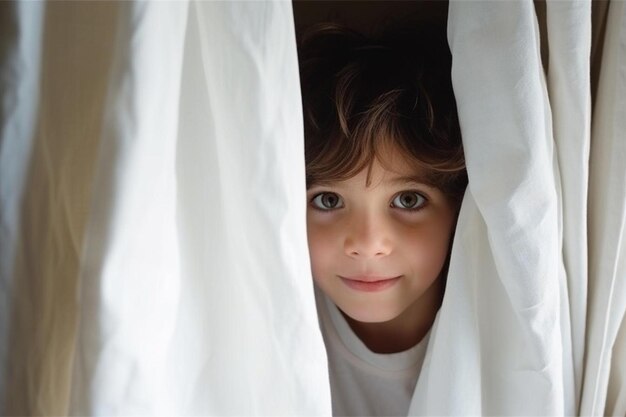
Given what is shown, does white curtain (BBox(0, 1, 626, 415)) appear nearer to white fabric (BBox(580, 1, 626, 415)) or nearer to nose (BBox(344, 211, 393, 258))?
white fabric (BBox(580, 1, 626, 415))

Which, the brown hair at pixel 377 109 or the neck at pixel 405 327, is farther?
the neck at pixel 405 327

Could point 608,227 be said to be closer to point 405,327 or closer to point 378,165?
point 378,165

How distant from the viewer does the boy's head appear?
569mm

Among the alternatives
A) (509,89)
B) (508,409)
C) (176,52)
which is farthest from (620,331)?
(176,52)

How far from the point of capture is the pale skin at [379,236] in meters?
0.57

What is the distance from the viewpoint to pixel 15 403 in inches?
13.5

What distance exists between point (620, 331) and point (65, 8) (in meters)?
0.45

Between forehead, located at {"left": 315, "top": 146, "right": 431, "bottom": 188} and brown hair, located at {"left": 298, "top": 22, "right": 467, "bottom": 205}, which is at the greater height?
brown hair, located at {"left": 298, "top": 22, "right": 467, "bottom": 205}

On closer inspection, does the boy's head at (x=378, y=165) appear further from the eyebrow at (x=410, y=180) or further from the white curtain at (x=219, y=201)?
the white curtain at (x=219, y=201)

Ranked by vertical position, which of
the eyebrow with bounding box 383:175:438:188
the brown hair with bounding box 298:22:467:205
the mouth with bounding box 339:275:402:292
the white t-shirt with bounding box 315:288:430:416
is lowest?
the white t-shirt with bounding box 315:288:430:416

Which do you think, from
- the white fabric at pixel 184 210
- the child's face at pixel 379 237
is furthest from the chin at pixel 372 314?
the white fabric at pixel 184 210

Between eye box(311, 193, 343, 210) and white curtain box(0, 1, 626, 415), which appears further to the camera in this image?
eye box(311, 193, 343, 210)

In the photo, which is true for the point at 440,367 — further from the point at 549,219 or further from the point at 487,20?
the point at 487,20

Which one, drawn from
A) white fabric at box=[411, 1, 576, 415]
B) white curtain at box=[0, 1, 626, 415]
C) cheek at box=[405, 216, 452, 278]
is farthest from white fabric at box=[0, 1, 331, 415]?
cheek at box=[405, 216, 452, 278]
